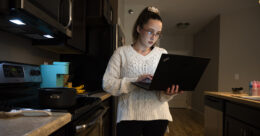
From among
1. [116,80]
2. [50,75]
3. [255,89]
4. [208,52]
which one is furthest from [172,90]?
[208,52]

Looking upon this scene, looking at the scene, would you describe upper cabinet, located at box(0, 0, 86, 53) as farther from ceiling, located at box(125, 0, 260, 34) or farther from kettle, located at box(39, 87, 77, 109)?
ceiling, located at box(125, 0, 260, 34)

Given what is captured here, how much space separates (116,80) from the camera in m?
1.02

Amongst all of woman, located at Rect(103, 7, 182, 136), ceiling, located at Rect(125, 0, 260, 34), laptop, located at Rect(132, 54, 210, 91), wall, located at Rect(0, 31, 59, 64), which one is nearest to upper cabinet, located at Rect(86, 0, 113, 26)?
wall, located at Rect(0, 31, 59, 64)

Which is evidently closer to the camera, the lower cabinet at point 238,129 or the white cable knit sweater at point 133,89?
the white cable knit sweater at point 133,89

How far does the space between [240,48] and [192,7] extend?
136cm

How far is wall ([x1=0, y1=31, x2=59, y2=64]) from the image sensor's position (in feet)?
3.79

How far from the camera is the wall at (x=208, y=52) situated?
4.28 m

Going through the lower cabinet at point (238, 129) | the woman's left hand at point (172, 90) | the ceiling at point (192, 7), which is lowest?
the lower cabinet at point (238, 129)

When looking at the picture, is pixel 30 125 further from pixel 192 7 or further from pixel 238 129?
pixel 192 7

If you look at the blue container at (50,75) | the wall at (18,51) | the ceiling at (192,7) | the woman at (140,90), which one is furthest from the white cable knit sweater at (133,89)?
the ceiling at (192,7)

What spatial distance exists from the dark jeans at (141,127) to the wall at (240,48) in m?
3.51

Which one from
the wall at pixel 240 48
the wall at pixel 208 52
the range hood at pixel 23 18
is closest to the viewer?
the range hood at pixel 23 18

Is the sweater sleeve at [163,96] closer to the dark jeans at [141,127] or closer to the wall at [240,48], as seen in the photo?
the dark jeans at [141,127]

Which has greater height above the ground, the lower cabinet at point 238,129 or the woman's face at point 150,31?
the woman's face at point 150,31
